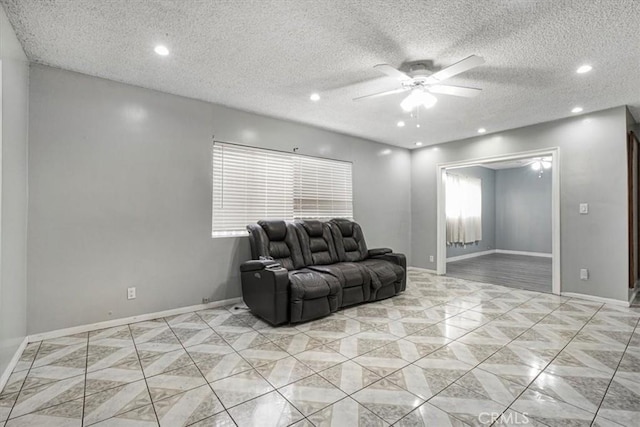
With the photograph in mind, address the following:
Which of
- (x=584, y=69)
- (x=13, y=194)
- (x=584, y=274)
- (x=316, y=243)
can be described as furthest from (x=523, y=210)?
(x=13, y=194)

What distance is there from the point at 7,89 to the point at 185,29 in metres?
1.33

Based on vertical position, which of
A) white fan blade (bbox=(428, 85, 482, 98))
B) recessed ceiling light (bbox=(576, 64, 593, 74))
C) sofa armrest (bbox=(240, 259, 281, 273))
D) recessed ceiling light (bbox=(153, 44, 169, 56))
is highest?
recessed ceiling light (bbox=(153, 44, 169, 56))

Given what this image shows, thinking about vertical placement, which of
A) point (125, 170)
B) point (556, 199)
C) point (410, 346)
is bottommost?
point (410, 346)

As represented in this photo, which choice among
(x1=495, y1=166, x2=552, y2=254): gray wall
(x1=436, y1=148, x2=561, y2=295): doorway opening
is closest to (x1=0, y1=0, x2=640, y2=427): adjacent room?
(x1=436, y1=148, x2=561, y2=295): doorway opening

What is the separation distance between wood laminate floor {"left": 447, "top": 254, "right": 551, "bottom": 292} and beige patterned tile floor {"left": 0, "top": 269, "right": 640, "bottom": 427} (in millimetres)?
1531

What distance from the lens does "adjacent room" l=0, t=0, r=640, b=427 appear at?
1961 millimetres

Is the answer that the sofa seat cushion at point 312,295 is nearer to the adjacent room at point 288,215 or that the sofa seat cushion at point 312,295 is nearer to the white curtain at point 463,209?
the adjacent room at point 288,215

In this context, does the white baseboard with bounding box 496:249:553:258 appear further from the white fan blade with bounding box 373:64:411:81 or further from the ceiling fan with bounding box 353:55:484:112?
the white fan blade with bounding box 373:64:411:81

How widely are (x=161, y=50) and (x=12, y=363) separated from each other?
2.71 metres

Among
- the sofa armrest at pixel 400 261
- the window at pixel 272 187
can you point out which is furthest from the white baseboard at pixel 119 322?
the sofa armrest at pixel 400 261

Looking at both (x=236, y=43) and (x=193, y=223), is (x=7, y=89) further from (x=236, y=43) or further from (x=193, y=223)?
(x=193, y=223)

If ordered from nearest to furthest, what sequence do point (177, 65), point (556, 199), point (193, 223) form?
1. point (177, 65)
2. point (193, 223)
3. point (556, 199)

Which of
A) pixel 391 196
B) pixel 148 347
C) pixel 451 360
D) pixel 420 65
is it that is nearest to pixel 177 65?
pixel 420 65

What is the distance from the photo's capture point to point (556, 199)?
4309 millimetres
